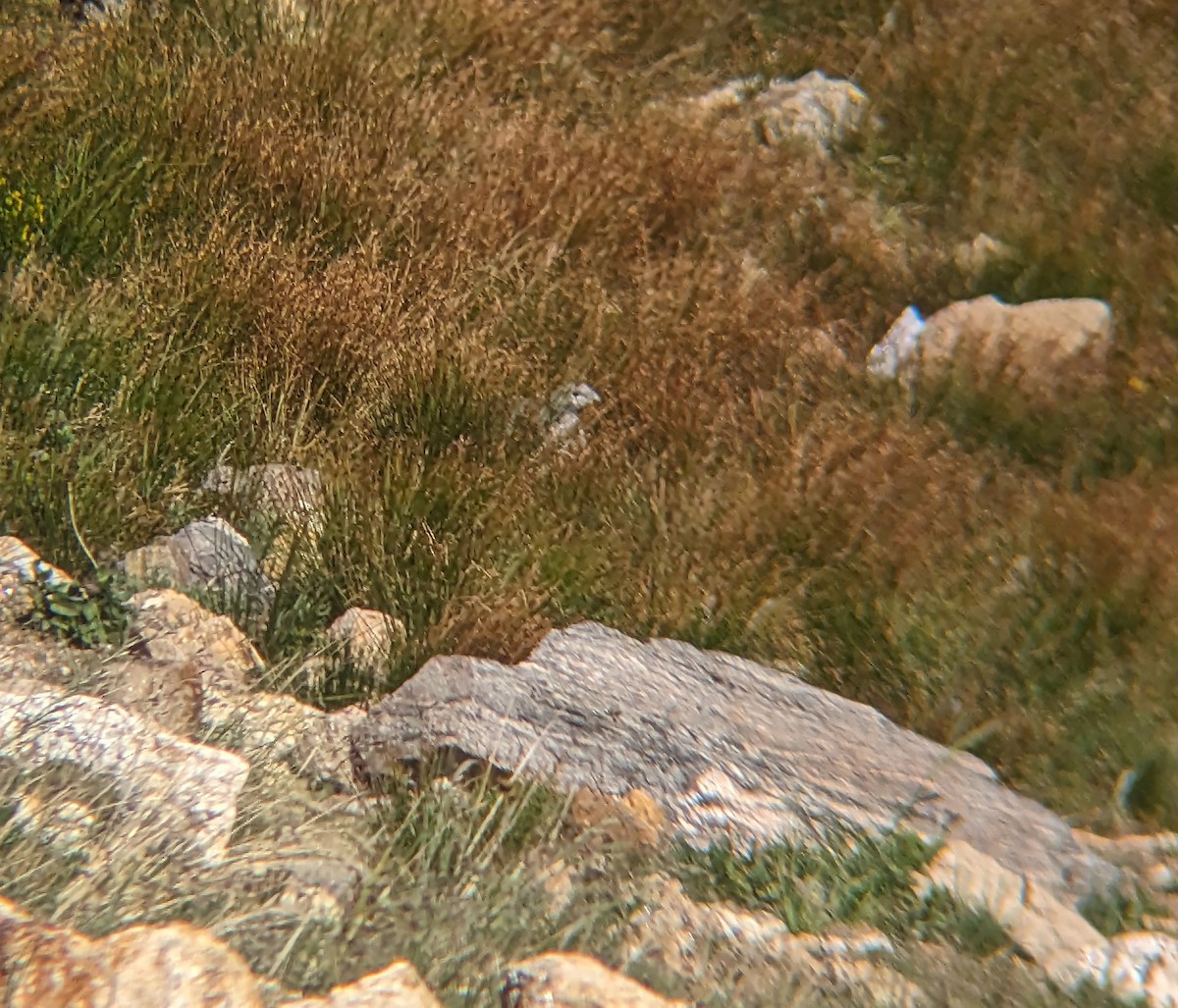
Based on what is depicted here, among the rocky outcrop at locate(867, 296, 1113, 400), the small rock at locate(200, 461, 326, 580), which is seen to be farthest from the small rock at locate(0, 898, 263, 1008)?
the rocky outcrop at locate(867, 296, 1113, 400)

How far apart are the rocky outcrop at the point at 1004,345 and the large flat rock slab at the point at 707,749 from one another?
6.10 ft

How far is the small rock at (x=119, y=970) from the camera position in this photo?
5.40 ft

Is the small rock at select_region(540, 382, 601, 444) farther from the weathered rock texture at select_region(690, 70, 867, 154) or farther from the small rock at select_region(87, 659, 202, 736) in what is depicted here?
the weathered rock texture at select_region(690, 70, 867, 154)

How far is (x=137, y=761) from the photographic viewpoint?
94.2 inches

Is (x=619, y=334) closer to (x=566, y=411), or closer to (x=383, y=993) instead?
(x=566, y=411)

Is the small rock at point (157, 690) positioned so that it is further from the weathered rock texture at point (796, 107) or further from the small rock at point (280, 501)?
the weathered rock texture at point (796, 107)

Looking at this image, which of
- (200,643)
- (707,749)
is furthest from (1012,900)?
(200,643)

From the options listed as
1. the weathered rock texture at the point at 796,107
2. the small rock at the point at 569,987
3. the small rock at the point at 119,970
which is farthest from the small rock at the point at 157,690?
the weathered rock texture at the point at 796,107

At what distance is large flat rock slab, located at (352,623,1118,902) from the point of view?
2.76m

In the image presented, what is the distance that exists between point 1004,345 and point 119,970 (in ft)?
13.3

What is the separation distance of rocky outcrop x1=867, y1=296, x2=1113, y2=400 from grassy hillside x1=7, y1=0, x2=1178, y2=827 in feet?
0.35

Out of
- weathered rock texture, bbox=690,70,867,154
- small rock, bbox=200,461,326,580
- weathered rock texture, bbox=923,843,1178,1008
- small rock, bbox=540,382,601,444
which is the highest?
weathered rock texture, bbox=690,70,867,154

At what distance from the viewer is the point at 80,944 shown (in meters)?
1.73

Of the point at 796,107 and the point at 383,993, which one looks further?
the point at 796,107
